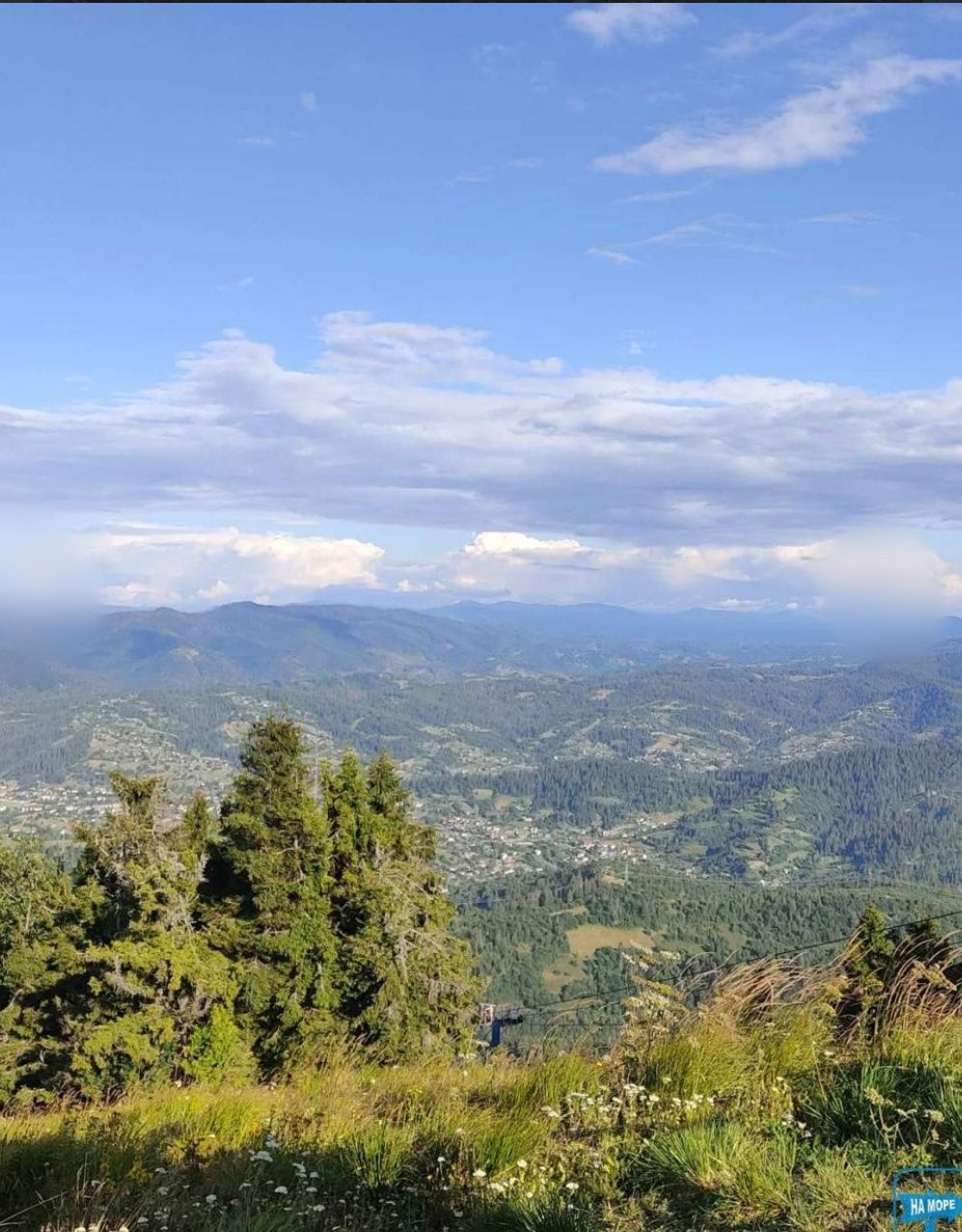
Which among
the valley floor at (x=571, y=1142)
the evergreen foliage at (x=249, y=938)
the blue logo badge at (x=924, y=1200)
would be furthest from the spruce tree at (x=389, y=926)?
the blue logo badge at (x=924, y=1200)

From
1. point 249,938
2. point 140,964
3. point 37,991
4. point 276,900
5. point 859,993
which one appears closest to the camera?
point 859,993

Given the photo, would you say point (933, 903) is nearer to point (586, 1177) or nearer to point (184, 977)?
point (184, 977)

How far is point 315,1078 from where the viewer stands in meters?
7.11

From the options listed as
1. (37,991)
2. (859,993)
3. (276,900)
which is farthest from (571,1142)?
(37,991)

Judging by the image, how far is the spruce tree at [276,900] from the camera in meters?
18.0

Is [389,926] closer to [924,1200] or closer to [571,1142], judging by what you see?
[571,1142]

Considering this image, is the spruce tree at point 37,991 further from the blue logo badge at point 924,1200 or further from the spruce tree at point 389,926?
the blue logo badge at point 924,1200

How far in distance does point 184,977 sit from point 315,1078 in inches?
445

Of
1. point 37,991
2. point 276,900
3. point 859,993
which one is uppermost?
point 859,993

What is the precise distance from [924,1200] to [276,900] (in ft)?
56.6

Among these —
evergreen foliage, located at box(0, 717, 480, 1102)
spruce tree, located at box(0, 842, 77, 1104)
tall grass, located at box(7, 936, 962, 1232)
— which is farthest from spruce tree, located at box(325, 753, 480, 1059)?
tall grass, located at box(7, 936, 962, 1232)

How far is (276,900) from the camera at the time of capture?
61.2 ft

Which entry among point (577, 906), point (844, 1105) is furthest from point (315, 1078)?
point (577, 906)

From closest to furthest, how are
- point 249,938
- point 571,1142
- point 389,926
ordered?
point 571,1142
point 249,938
point 389,926
